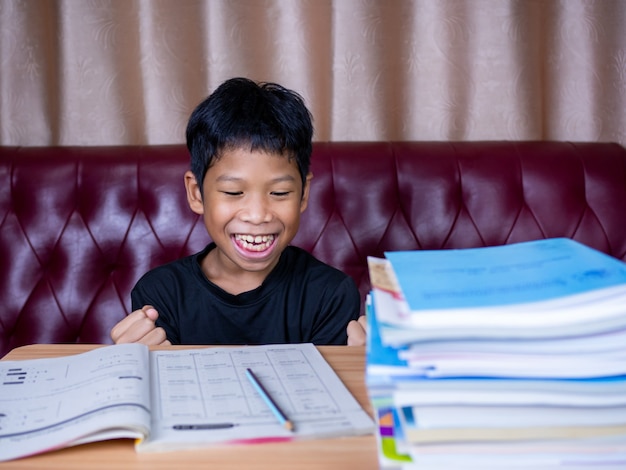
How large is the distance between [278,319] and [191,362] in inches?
21.5

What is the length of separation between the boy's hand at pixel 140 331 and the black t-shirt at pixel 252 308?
0.92ft

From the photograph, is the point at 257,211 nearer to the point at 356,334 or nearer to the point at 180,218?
the point at 356,334

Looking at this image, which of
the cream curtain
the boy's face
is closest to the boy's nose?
the boy's face

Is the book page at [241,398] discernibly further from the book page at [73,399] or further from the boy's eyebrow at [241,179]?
the boy's eyebrow at [241,179]

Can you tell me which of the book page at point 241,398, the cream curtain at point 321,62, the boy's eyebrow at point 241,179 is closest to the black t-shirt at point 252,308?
the boy's eyebrow at point 241,179

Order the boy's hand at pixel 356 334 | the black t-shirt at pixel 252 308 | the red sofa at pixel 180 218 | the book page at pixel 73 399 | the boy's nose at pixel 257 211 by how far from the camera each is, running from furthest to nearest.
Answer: the red sofa at pixel 180 218 < the black t-shirt at pixel 252 308 < the boy's nose at pixel 257 211 < the boy's hand at pixel 356 334 < the book page at pixel 73 399

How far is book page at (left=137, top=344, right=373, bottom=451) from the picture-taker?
0.65 metres

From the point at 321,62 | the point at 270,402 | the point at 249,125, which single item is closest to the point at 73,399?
the point at 270,402

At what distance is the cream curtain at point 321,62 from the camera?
2018mm

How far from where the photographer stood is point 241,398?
73cm

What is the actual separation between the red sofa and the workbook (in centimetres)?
94

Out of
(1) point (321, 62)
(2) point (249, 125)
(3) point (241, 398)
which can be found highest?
(1) point (321, 62)

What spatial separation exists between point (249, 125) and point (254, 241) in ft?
0.70

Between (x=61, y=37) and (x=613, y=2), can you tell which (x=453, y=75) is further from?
(x=61, y=37)
